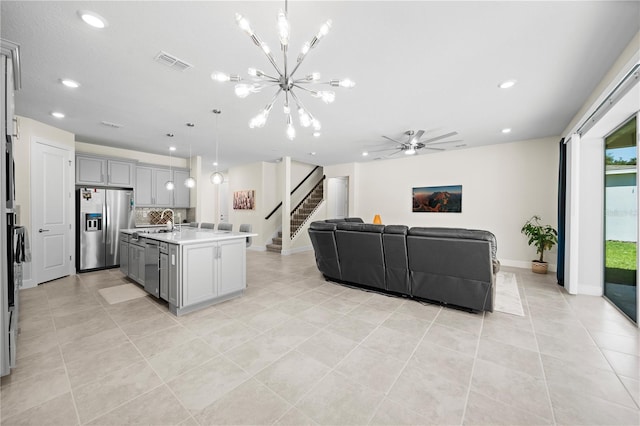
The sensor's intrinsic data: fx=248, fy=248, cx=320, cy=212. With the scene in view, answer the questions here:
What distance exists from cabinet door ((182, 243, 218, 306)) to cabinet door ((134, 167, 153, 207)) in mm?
4376

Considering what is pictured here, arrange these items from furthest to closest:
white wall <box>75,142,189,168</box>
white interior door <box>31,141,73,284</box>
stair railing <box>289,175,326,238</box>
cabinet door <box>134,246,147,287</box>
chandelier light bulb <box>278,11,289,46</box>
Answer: stair railing <box>289,175,326,238</box>
white wall <box>75,142,189,168</box>
white interior door <box>31,141,73,284</box>
cabinet door <box>134,246,147,287</box>
chandelier light bulb <box>278,11,289,46</box>

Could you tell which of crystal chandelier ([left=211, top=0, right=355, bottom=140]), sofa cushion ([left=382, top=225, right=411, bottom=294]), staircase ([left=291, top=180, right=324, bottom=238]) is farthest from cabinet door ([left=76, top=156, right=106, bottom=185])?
sofa cushion ([left=382, top=225, right=411, bottom=294])

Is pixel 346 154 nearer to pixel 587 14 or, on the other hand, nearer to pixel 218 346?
pixel 587 14

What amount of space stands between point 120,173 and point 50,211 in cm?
162

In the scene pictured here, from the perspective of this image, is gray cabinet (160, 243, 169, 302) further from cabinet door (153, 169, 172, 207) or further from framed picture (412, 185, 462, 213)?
framed picture (412, 185, 462, 213)

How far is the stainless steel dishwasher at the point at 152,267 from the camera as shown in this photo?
3.48 m

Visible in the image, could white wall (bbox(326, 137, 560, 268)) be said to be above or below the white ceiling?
below

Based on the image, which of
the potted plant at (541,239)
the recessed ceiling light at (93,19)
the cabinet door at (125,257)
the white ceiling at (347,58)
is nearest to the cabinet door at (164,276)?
the cabinet door at (125,257)

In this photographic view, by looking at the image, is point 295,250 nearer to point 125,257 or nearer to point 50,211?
point 125,257

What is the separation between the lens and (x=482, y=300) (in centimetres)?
310

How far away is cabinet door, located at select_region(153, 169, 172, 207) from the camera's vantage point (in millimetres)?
6625

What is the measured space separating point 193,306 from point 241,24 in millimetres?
3182

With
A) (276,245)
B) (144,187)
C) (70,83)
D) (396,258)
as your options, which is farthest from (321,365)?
(144,187)

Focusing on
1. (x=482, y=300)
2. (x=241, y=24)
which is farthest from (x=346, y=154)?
(x=241, y=24)
